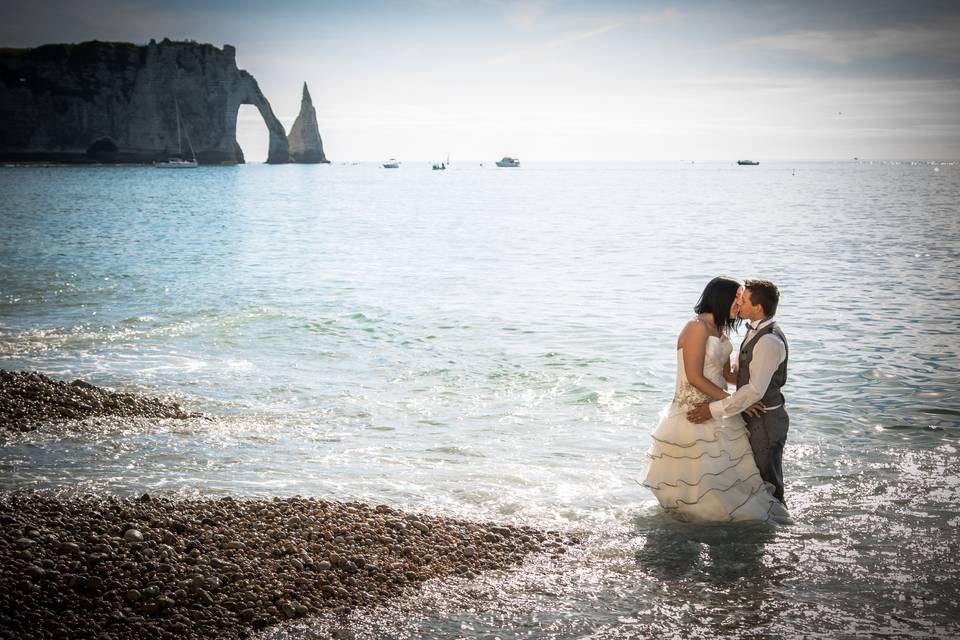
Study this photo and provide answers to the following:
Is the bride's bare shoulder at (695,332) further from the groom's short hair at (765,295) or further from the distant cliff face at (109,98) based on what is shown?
the distant cliff face at (109,98)

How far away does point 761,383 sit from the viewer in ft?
23.8

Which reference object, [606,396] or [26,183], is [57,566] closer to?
[606,396]

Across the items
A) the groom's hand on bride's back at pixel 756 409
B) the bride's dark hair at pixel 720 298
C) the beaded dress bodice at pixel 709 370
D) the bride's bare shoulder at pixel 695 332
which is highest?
the bride's dark hair at pixel 720 298

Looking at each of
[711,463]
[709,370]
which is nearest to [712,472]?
[711,463]

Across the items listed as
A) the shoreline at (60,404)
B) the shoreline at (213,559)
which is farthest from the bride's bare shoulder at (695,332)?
the shoreline at (60,404)

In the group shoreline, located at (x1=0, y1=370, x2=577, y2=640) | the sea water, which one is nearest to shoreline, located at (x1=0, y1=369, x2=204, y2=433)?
the sea water

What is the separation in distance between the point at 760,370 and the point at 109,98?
167 metres

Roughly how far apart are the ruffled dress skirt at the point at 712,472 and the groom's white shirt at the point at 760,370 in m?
0.31

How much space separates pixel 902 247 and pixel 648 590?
121 ft

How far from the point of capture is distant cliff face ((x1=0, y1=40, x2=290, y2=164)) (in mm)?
144875

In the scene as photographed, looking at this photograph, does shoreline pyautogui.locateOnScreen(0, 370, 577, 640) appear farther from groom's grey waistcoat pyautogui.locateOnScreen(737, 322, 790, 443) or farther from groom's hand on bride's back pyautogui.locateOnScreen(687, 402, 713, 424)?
groom's grey waistcoat pyautogui.locateOnScreen(737, 322, 790, 443)

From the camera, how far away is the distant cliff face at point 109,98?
144875 mm

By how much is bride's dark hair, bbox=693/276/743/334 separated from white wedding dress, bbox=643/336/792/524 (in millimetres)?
219

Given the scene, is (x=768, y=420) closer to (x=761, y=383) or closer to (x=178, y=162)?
(x=761, y=383)
